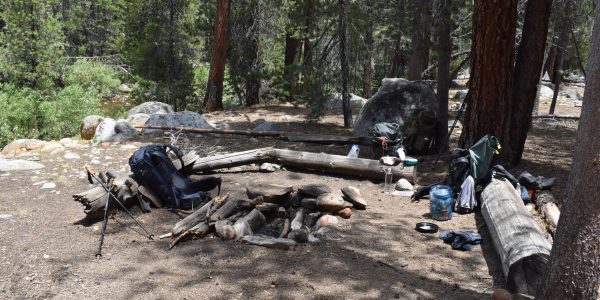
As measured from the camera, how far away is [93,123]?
1024cm

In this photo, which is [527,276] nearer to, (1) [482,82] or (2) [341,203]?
(2) [341,203]

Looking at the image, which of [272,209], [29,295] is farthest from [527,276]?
[29,295]

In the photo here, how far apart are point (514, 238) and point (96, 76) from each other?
2145 cm

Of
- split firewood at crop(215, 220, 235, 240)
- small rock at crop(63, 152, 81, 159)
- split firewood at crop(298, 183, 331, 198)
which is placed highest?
split firewood at crop(298, 183, 331, 198)

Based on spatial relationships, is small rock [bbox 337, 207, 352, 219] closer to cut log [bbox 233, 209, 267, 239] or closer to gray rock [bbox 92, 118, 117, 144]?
cut log [bbox 233, 209, 267, 239]

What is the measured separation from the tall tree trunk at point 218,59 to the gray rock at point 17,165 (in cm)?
680

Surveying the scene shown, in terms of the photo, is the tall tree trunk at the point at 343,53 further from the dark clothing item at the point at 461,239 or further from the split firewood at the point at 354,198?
the dark clothing item at the point at 461,239

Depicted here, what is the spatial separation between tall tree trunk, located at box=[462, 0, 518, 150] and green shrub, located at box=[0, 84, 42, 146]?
11367mm

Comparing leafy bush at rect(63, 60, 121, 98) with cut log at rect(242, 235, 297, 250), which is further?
leafy bush at rect(63, 60, 121, 98)

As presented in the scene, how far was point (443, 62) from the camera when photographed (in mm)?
9398

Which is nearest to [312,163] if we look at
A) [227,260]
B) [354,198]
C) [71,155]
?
[354,198]

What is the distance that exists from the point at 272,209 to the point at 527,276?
278 cm

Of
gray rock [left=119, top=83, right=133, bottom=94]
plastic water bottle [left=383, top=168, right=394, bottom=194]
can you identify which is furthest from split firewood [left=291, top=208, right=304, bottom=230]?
gray rock [left=119, top=83, right=133, bottom=94]

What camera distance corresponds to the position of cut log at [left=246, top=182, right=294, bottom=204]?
5797 millimetres
